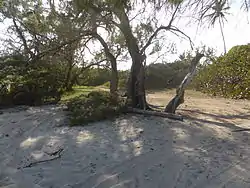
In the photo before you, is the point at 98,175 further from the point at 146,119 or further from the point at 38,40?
the point at 38,40

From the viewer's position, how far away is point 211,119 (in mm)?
7891

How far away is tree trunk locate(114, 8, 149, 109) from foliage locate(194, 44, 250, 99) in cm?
625

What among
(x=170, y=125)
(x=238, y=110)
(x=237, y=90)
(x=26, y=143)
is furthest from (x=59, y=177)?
(x=237, y=90)

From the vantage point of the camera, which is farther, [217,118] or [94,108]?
[217,118]

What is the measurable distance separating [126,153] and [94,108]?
2801 millimetres

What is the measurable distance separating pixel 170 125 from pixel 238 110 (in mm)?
3748

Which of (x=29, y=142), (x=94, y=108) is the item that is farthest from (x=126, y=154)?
(x=94, y=108)

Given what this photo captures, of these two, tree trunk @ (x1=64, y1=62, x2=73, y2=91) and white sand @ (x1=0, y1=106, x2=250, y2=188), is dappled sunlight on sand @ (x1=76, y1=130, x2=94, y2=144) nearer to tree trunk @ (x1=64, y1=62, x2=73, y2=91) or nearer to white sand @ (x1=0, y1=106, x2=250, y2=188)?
white sand @ (x1=0, y1=106, x2=250, y2=188)

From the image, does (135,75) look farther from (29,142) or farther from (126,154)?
(126,154)

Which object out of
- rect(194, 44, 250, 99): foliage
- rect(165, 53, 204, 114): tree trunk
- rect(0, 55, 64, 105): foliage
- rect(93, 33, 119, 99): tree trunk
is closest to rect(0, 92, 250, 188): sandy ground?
rect(165, 53, 204, 114): tree trunk

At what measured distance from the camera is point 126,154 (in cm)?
524

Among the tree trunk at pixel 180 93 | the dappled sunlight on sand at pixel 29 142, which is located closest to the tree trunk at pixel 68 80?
the tree trunk at pixel 180 93

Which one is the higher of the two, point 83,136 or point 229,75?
point 229,75

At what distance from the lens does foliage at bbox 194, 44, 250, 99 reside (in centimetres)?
1423
